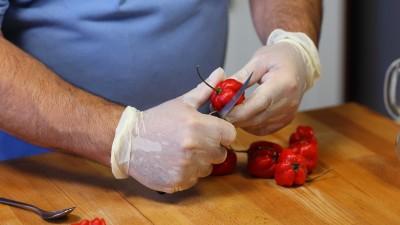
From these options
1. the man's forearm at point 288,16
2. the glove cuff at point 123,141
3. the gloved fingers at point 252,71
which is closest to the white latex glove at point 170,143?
the glove cuff at point 123,141

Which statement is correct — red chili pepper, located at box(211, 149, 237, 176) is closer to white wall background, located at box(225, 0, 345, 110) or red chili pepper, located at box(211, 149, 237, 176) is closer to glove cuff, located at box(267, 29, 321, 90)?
glove cuff, located at box(267, 29, 321, 90)

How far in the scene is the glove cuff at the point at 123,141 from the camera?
1.17 m

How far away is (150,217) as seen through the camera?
114 centimetres

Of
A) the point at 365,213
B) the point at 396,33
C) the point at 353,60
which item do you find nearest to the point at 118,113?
the point at 365,213

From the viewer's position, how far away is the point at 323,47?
2.70 m

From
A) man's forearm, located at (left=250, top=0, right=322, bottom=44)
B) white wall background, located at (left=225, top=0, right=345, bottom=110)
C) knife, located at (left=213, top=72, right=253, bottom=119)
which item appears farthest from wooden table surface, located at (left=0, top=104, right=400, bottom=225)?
white wall background, located at (left=225, top=0, right=345, bottom=110)

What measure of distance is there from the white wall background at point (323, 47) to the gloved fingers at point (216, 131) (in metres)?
1.32

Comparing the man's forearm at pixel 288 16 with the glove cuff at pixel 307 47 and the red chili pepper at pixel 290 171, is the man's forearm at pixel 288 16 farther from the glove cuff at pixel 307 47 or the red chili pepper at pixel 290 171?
the red chili pepper at pixel 290 171

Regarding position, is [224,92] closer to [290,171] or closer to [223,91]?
[223,91]

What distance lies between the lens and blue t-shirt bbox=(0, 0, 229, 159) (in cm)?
140

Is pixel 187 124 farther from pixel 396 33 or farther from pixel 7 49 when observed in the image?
pixel 396 33

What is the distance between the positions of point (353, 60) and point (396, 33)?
0.29m

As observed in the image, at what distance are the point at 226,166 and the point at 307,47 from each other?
11.4 inches

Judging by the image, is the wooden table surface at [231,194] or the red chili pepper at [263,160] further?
the red chili pepper at [263,160]
